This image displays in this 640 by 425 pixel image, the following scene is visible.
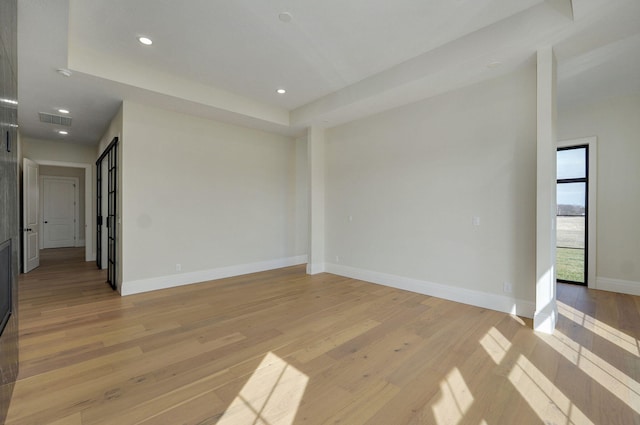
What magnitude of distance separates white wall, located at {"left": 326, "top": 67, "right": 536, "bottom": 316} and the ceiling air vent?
5.00 m

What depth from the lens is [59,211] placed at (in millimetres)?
9219

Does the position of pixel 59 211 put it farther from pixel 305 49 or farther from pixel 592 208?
pixel 592 208

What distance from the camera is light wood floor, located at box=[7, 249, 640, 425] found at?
1827 mm

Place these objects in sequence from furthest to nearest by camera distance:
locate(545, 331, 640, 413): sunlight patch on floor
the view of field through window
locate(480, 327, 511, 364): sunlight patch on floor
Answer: the view of field through window, locate(480, 327, 511, 364): sunlight patch on floor, locate(545, 331, 640, 413): sunlight patch on floor

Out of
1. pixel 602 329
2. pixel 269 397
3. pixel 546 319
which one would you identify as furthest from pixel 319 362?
pixel 602 329

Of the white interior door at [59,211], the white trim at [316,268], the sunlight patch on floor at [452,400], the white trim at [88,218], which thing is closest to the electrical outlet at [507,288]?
the sunlight patch on floor at [452,400]

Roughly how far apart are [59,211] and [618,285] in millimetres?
13997

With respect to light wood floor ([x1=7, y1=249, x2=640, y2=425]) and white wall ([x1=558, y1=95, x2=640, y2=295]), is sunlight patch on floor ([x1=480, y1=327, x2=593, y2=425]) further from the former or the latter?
white wall ([x1=558, y1=95, x2=640, y2=295])

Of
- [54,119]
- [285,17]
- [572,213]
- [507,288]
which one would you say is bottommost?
[507,288]

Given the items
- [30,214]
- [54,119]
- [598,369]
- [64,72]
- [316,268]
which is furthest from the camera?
[30,214]

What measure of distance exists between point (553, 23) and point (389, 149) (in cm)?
245

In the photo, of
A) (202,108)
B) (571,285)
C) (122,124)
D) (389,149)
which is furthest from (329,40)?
(571,285)

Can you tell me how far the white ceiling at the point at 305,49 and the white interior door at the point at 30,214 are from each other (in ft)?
6.46

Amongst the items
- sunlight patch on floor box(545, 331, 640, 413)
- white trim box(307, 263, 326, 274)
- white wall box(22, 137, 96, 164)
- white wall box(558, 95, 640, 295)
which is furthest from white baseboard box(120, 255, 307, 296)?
white wall box(558, 95, 640, 295)
